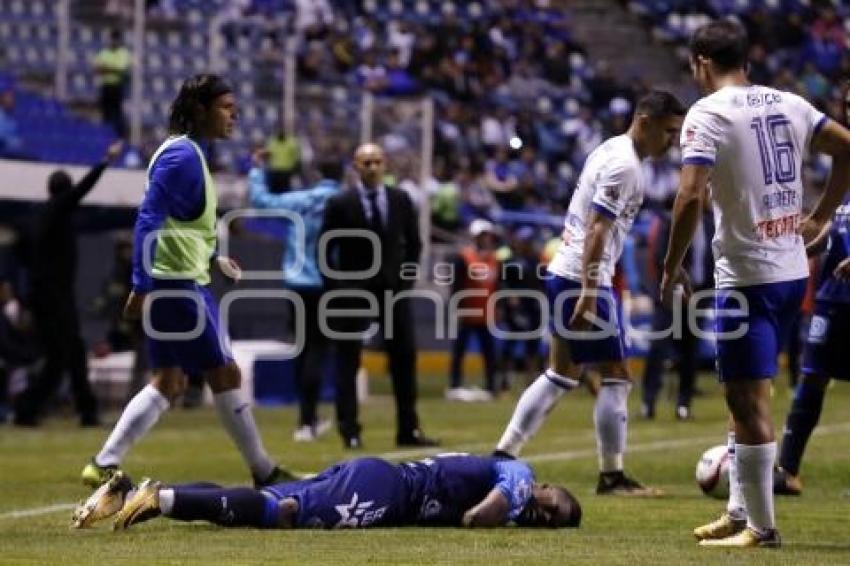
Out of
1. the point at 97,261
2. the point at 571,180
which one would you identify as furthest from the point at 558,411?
the point at 571,180

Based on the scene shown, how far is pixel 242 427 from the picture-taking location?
11742mm

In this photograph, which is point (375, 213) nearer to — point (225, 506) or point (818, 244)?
point (818, 244)

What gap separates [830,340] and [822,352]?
0.09 m

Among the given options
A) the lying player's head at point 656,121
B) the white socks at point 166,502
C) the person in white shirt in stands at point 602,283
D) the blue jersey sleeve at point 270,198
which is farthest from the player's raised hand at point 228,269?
the blue jersey sleeve at point 270,198

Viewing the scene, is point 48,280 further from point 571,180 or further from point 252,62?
point 571,180

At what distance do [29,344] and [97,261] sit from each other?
188 inches

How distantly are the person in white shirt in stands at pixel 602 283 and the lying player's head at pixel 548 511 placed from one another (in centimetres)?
165

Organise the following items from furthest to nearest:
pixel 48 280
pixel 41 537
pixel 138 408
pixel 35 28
Result: pixel 35 28
pixel 48 280
pixel 138 408
pixel 41 537

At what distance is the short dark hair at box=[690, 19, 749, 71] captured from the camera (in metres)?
9.36

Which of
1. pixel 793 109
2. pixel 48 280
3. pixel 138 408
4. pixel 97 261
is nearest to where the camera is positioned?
pixel 793 109

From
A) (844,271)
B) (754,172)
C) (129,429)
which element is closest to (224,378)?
(129,429)

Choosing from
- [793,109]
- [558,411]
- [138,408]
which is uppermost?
[793,109]

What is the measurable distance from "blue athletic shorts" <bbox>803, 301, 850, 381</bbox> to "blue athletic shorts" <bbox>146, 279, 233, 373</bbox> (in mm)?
3288

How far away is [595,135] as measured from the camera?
37.0 m
